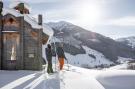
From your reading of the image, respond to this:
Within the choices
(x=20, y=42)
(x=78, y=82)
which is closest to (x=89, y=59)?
(x=20, y=42)

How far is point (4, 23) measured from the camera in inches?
1045

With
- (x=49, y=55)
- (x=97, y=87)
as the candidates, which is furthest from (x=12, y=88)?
(x=49, y=55)

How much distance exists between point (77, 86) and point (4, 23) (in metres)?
12.1

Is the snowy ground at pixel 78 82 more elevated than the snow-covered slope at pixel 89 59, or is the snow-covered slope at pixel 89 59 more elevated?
the snow-covered slope at pixel 89 59

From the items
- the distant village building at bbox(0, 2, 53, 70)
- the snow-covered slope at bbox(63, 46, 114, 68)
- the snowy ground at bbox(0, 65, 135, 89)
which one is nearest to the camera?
the snowy ground at bbox(0, 65, 135, 89)

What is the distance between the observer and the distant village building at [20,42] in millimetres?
25922

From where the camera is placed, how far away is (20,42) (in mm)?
26156

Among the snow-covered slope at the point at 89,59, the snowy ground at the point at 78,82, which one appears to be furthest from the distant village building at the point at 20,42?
the snow-covered slope at the point at 89,59

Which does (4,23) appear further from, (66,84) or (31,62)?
(66,84)

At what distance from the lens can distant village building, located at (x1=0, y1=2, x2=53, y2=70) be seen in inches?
1021

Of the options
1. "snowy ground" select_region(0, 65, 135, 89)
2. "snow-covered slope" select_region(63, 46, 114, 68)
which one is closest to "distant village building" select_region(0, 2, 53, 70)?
"snowy ground" select_region(0, 65, 135, 89)

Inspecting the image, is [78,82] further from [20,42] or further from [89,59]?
[89,59]

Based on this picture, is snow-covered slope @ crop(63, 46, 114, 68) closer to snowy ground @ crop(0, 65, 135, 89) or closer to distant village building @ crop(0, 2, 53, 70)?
distant village building @ crop(0, 2, 53, 70)

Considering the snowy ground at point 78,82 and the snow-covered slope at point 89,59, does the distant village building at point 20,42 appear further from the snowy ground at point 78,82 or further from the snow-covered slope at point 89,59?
the snow-covered slope at point 89,59
